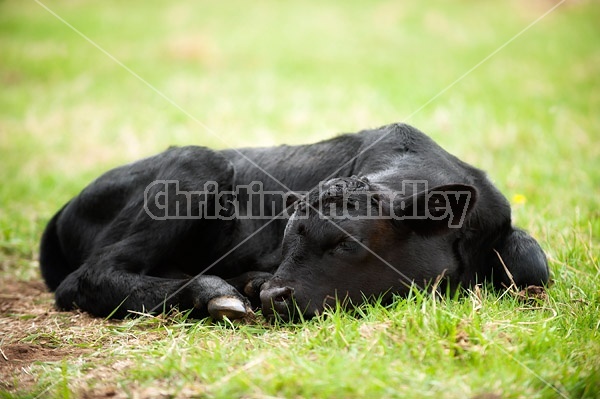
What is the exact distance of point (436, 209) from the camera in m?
4.30

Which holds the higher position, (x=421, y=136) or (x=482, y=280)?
(x=421, y=136)

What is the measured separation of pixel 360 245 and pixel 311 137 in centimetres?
808

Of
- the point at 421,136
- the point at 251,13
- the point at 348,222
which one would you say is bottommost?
the point at 348,222

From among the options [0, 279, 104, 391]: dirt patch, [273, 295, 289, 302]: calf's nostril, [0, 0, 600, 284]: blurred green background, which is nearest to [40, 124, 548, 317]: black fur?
[273, 295, 289, 302]: calf's nostril

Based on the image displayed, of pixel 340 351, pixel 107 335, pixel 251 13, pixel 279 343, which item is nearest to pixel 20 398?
pixel 107 335

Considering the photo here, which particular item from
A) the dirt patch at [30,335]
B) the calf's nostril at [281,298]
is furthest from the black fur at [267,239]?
the dirt patch at [30,335]

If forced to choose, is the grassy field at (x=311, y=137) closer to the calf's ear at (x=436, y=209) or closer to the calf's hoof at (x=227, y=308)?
the calf's hoof at (x=227, y=308)

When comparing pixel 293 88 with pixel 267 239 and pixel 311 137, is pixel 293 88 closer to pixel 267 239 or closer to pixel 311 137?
pixel 311 137

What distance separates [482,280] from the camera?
4.96 meters

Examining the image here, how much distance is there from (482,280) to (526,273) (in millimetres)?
328

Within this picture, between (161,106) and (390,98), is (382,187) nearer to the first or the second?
(390,98)

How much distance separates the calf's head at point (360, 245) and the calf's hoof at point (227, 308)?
240mm

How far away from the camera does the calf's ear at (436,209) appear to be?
13.9 feet

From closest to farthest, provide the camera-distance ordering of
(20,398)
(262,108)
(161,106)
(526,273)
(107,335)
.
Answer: (20,398)
(107,335)
(526,273)
(262,108)
(161,106)
